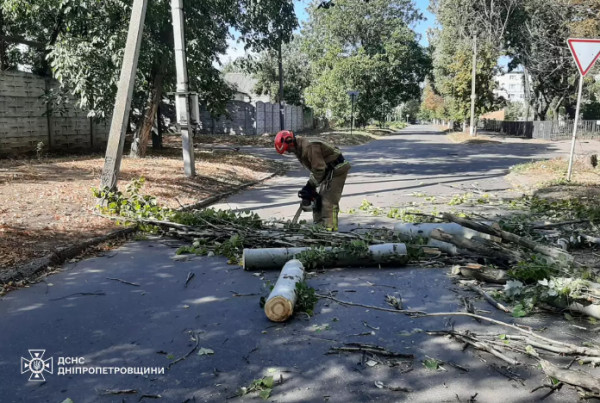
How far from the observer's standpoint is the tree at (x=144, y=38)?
1408 cm

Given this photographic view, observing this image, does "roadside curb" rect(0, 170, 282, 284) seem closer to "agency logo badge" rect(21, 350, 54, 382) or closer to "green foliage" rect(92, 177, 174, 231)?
"green foliage" rect(92, 177, 174, 231)

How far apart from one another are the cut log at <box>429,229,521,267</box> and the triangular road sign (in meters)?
7.69

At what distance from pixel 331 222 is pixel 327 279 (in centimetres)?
206

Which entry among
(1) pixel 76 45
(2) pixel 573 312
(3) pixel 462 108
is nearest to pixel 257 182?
(1) pixel 76 45

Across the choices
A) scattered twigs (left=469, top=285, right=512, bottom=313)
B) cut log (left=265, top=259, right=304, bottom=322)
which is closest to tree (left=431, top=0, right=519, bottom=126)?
scattered twigs (left=469, top=285, right=512, bottom=313)

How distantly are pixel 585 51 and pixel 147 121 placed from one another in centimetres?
1306

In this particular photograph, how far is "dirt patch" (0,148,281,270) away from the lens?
648 centimetres

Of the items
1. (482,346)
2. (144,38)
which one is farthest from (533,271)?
(144,38)

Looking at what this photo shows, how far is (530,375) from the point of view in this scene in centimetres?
323

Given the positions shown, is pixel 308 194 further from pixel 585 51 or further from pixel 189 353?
pixel 585 51

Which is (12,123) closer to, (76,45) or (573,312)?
(76,45)

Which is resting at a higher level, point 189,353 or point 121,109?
point 121,109

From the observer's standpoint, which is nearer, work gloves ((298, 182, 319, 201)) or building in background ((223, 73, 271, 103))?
work gloves ((298, 182, 319, 201))

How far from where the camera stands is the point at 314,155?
7172 millimetres
